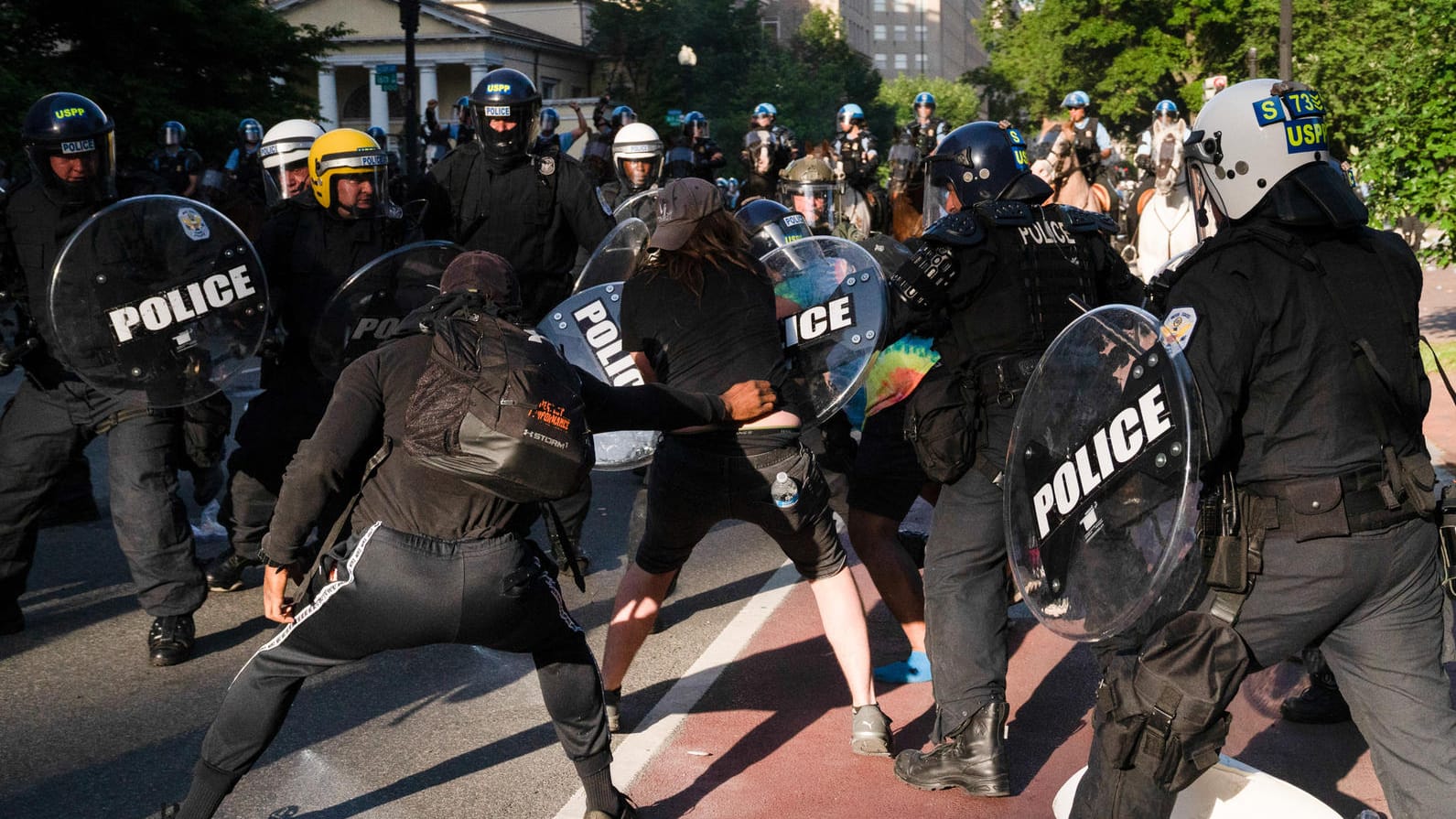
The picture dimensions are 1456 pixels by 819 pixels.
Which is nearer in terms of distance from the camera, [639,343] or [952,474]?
[952,474]

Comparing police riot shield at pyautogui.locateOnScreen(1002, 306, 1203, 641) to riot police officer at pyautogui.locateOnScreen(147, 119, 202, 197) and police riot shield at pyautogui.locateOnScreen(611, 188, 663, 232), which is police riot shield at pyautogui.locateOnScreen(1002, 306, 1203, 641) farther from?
riot police officer at pyautogui.locateOnScreen(147, 119, 202, 197)

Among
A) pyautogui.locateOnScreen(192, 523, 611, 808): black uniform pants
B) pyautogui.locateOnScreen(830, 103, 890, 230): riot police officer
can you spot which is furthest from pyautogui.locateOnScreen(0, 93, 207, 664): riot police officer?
pyautogui.locateOnScreen(830, 103, 890, 230): riot police officer

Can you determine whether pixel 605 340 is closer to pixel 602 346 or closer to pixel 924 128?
pixel 602 346

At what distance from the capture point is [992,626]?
450 cm

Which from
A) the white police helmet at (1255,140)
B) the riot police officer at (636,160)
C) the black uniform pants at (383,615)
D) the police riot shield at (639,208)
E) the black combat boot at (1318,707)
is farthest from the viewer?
the riot police officer at (636,160)

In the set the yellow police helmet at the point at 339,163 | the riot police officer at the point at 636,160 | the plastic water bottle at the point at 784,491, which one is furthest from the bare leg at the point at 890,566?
the riot police officer at the point at 636,160

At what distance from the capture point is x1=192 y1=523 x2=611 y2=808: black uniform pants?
364 centimetres

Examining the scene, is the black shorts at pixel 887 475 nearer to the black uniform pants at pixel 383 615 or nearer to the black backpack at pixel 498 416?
the black uniform pants at pixel 383 615

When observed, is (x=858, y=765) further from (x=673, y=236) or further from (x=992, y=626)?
(x=673, y=236)

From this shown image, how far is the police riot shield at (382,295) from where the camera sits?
5723mm

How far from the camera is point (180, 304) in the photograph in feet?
19.3

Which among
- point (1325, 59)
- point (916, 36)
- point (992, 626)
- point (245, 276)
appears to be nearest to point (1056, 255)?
point (992, 626)

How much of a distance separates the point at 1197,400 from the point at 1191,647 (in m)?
0.51

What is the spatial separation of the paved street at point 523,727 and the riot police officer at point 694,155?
7.78m
